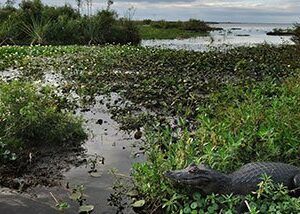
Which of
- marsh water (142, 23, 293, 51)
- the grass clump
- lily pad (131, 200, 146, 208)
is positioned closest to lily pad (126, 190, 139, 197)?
lily pad (131, 200, 146, 208)

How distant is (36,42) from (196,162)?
22.6m

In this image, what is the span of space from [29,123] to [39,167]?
0.76 m

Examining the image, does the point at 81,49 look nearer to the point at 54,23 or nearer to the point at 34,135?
the point at 54,23

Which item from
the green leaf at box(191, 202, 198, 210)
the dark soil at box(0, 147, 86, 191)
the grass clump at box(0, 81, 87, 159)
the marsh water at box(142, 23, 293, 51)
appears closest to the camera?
the green leaf at box(191, 202, 198, 210)

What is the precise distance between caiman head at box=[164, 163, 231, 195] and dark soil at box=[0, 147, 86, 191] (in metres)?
1.79

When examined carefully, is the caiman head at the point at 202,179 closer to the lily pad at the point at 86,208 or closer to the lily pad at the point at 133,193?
the lily pad at the point at 133,193

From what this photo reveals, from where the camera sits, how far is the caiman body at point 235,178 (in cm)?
418

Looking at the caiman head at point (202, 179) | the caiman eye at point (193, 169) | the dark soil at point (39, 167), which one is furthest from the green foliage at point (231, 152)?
the dark soil at point (39, 167)

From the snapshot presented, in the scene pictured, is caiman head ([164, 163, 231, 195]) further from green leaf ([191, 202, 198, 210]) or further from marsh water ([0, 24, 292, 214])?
marsh water ([0, 24, 292, 214])

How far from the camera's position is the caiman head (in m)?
4.16

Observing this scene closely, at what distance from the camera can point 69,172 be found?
5773 mm

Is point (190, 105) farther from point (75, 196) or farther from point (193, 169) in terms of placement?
point (193, 169)

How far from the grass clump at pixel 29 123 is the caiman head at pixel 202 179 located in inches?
105

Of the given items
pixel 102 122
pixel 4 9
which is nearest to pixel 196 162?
pixel 102 122
